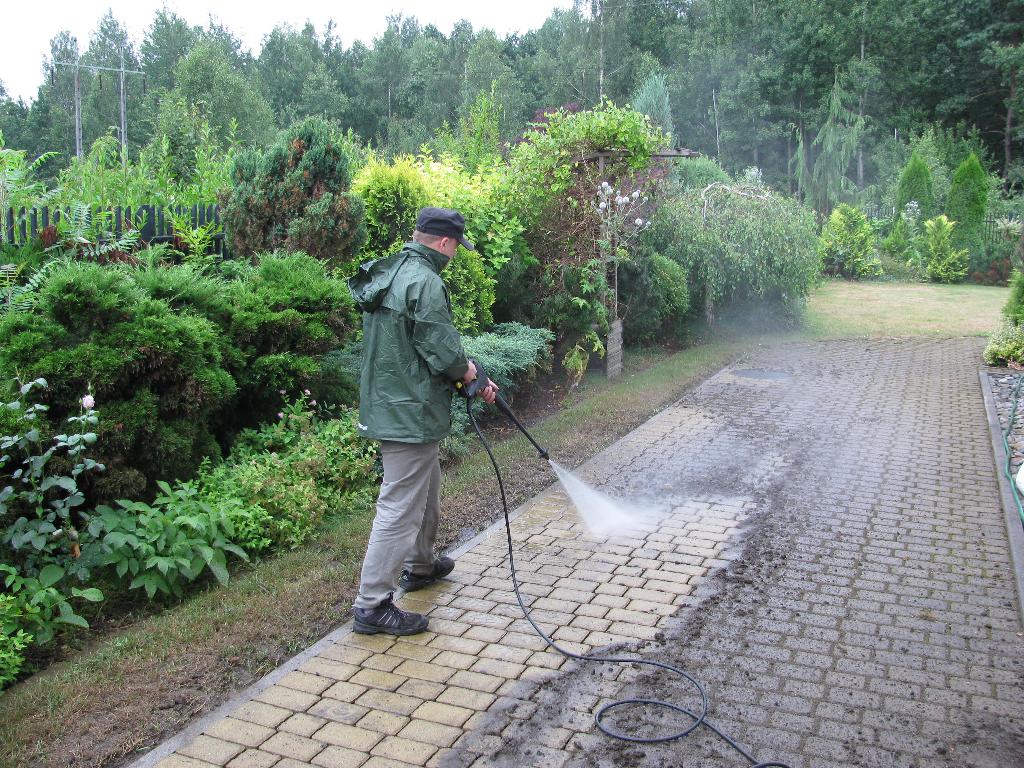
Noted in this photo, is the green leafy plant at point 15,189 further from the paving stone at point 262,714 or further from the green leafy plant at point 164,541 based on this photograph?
the paving stone at point 262,714

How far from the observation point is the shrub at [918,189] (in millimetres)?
26078

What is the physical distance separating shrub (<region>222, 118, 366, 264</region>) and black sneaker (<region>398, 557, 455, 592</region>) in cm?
332

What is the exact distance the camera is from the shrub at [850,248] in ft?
71.4

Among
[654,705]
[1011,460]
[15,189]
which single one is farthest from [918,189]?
[654,705]

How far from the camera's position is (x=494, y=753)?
2992 mm

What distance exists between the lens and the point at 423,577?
4.43 m

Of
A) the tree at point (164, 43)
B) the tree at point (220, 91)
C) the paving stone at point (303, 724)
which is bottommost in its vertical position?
the paving stone at point (303, 724)

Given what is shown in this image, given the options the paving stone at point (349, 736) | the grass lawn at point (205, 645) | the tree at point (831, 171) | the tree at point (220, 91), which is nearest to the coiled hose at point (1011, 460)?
the grass lawn at point (205, 645)

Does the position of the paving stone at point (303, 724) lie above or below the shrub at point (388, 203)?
below

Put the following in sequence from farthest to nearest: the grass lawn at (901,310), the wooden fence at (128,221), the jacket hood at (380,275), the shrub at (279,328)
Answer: the grass lawn at (901,310) < the wooden fence at (128,221) < the shrub at (279,328) < the jacket hood at (380,275)

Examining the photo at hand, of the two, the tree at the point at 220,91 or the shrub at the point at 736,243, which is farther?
the tree at the point at 220,91

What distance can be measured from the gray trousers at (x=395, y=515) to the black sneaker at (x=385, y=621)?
0.03 m

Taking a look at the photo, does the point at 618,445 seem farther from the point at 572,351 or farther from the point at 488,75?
the point at 488,75

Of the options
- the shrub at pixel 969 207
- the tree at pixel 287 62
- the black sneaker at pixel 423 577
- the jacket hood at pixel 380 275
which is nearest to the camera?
the jacket hood at pixel 380 275
